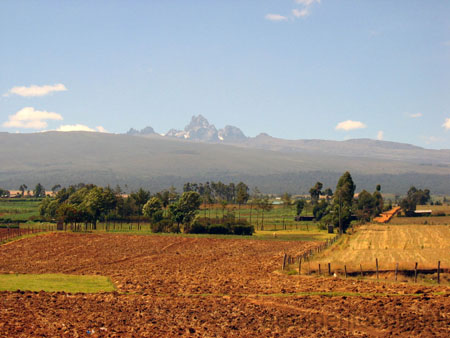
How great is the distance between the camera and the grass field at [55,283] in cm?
3231

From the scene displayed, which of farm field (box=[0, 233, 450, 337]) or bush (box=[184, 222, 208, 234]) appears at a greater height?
farm field (box=[0, 233, 450, 337])

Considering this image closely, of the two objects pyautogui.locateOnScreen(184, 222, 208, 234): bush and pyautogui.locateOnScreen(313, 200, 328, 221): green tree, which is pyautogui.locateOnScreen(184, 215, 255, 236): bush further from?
pyautogui.locateOnScreen(313, 200, 328, 221): green tree

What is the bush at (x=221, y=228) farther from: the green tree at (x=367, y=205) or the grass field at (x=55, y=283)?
the grass field at (x=55, y=283)

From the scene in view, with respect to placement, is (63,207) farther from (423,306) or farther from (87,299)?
(423,306)

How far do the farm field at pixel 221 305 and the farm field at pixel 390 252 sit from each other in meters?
5.40

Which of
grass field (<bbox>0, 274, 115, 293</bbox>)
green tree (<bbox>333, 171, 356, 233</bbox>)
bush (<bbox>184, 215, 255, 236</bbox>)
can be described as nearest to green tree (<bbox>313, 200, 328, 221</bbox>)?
green tree (<bbox>333, 171, 356, 233</bbox>)

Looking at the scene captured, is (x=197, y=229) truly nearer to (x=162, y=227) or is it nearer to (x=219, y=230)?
(x=219, y=230)

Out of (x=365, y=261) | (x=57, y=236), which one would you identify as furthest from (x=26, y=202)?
(x=365, y=261)

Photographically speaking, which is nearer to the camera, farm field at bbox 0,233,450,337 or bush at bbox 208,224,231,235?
farm field at bbox 0,233,450,337

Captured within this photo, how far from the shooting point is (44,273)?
41125mm

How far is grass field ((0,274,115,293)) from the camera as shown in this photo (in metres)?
32.3

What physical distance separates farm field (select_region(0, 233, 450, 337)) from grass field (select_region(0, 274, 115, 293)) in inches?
48.8

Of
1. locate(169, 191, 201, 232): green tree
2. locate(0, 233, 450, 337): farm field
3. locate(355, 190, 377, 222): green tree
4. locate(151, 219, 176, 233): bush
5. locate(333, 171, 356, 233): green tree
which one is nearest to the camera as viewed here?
locate(0, 233, 450, 337): farm field

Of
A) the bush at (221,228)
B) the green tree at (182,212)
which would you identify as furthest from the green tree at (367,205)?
the green tree at (182,212)
